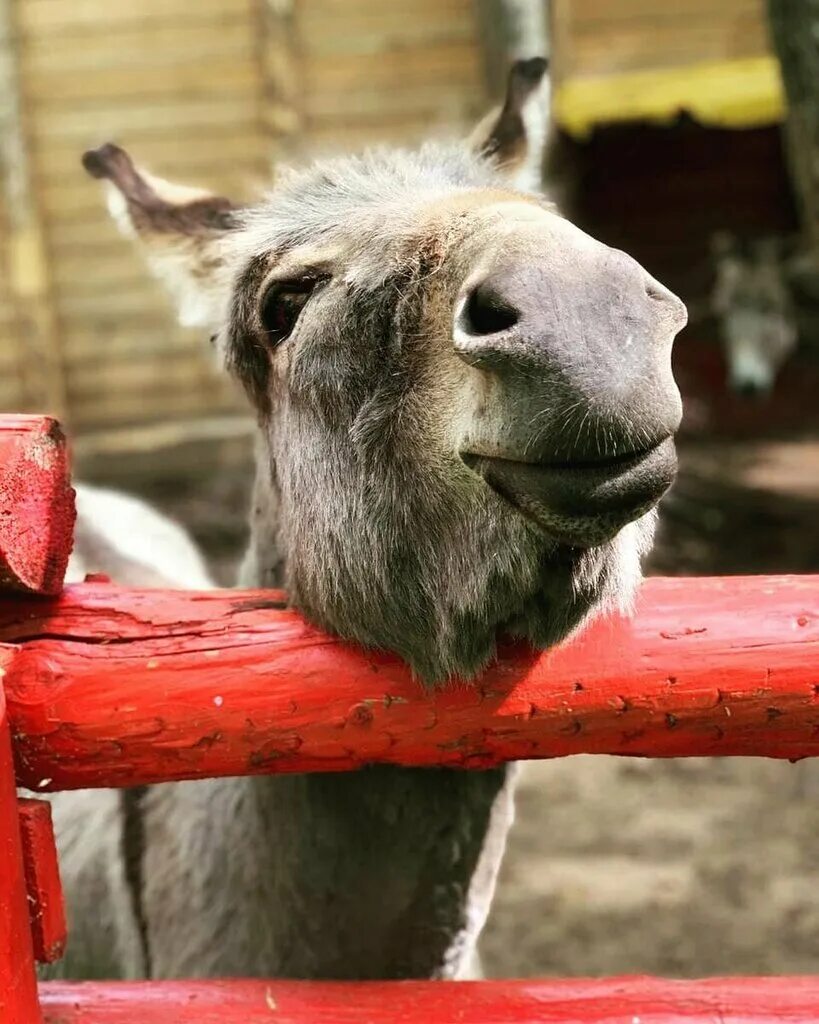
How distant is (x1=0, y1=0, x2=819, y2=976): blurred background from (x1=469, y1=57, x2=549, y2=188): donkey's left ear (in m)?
4.50

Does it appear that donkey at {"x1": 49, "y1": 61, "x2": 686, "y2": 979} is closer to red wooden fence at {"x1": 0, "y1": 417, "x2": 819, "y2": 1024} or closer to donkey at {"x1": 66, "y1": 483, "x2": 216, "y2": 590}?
red wooden fence at {"x1": 0, "y1": 417, "x2": 819, "y2": 1024}

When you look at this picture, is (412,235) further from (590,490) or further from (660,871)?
(660,871)

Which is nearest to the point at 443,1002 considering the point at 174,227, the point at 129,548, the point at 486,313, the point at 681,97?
the point at 486,313

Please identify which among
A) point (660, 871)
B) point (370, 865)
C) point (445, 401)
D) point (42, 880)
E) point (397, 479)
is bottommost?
point (660, 871)

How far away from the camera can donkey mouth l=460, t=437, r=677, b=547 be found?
1229 mm

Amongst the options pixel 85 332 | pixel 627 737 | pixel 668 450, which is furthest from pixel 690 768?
pixel 85 332

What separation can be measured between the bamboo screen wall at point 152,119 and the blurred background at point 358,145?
0.02m

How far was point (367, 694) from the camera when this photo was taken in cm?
150

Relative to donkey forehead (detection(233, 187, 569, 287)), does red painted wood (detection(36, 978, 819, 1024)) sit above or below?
below

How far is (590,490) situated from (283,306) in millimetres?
734

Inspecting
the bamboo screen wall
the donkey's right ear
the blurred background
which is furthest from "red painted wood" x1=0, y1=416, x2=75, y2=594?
the bamboo screen wall

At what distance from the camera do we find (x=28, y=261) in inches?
365

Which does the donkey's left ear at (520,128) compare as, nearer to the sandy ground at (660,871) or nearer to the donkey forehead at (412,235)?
the donkey forehead at (412,235)

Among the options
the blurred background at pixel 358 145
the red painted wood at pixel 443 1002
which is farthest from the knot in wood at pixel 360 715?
the blurred background at pixel 358 145
